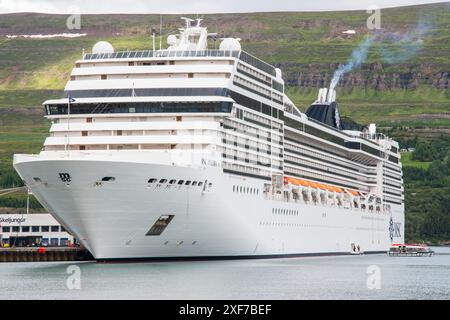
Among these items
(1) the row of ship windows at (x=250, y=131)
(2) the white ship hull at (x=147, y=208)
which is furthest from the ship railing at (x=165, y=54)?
(2) the white ship hull at (x=147, y=208)

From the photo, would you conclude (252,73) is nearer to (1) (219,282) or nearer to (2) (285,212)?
(2) (285,212)

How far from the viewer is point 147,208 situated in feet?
210

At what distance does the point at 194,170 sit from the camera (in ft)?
218

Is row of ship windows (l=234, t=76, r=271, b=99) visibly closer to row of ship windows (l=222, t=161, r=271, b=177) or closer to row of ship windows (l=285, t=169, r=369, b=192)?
row of ship windows (l=222, t=161, r=271, b=177)

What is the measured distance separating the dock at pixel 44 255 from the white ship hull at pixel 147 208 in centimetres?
1715

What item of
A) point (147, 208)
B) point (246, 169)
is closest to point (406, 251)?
point (246, 169)

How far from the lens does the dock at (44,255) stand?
287 ft

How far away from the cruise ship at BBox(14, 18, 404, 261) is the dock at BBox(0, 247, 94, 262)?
16872mm

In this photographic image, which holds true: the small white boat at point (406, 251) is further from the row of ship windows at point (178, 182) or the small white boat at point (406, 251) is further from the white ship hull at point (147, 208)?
the row of ship windows at point (178, 182)

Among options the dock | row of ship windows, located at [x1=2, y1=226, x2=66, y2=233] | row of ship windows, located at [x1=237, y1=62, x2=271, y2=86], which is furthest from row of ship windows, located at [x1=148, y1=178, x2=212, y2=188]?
row of ship windows, located at [x1=2, y1=226, x2=66, y2=233]

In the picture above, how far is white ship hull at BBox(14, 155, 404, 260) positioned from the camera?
62.5m

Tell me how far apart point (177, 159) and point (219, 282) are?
12335 millimetres
